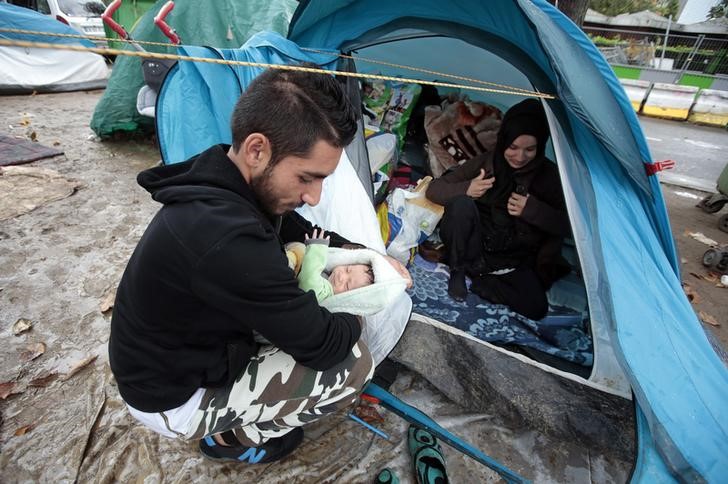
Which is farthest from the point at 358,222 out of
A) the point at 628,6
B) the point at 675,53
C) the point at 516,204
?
the point at 628,6

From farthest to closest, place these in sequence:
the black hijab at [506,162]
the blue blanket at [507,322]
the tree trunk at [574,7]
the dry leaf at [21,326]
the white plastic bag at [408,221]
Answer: the tree trunk at [574,7] → the white plastic bag at [408,221] → the black hijab at [506,162] → the blue blanket at [507,322] → the dry leaf at [21,326]

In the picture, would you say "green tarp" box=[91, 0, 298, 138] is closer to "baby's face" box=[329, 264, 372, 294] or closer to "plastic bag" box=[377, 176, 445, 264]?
"plastic bag" box=[377, 176, 445, 264]

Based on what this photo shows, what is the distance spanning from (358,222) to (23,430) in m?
1.90

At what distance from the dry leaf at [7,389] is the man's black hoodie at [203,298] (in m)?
1.12

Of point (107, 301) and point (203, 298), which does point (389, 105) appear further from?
point (203, 298)

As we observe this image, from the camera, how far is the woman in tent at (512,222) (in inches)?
95.5

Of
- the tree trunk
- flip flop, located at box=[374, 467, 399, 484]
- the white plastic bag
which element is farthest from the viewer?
the tree trunk

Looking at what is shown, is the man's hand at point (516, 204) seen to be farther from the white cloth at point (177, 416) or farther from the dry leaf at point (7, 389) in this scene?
the dry leaf at point (7, 389)

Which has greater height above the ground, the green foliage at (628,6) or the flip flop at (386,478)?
the green foliage at (628,6)

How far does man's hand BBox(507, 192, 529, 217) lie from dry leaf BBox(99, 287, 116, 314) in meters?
2.69

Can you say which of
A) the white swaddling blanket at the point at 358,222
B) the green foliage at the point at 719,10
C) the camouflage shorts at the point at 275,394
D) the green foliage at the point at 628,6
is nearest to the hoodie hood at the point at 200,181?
the camouflage shorts at the point at 275,394

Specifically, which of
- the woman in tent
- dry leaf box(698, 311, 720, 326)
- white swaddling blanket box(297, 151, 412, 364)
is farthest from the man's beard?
dry leaf box(698, 311, 720, 326)

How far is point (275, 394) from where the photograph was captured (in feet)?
4.20

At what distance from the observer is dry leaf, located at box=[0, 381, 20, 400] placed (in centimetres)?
173
